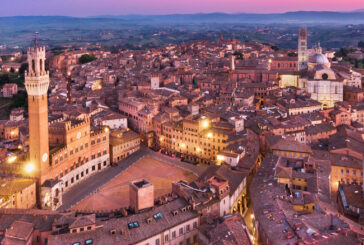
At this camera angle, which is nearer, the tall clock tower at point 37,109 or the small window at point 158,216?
the small window at point 158,216

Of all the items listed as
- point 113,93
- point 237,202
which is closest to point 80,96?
point 113,93

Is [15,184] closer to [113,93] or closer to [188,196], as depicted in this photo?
[188,196]

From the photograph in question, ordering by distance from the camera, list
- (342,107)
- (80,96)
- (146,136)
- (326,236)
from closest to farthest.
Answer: (326,236)
(146,136)
(342,107)
(80,96)

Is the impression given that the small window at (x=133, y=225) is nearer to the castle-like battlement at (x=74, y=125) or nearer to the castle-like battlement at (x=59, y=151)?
the castle-like battlement at (x=59, y=151)

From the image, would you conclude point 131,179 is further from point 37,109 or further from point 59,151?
point 37,109

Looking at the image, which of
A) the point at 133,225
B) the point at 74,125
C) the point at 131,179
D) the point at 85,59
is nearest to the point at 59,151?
the point at 74,125

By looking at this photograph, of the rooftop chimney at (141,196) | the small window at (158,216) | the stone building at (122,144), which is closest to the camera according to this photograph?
the small window at (158,216)

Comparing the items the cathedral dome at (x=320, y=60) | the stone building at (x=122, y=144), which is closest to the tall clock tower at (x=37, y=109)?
Answer: the stone building at (x=122, y=144)
